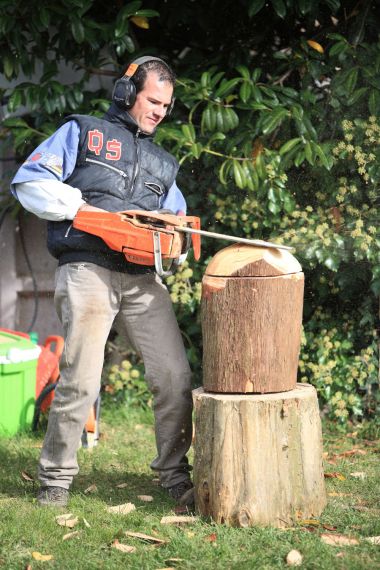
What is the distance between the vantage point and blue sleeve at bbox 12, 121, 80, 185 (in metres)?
3.68

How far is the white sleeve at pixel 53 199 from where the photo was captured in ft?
11.9

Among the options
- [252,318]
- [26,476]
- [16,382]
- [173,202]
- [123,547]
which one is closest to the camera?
[123,547]

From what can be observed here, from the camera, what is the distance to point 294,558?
307 centimetres

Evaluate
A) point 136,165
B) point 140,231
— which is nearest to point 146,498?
point 140,231

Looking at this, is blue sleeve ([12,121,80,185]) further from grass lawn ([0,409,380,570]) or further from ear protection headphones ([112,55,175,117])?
grass lawn ([0,409,380,570])

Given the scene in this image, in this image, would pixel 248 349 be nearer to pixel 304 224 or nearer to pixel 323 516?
pixel 323 516

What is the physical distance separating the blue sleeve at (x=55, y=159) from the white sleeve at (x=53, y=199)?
4cm

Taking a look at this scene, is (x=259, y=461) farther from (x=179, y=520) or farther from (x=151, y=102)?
(x=151, y=102)

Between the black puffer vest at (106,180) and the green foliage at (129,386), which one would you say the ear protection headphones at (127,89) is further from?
the green foliage at (129,386)

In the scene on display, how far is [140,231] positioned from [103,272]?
0.33m

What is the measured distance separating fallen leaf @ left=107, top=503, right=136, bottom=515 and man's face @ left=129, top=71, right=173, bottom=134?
167 cm

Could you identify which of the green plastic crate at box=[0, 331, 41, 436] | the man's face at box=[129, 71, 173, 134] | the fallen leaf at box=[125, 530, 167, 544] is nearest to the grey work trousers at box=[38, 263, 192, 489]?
the fallen leaf at box=[125, 530, 167, 544]

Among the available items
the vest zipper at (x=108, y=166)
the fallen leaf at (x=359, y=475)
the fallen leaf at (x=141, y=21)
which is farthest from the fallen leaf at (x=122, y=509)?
the fallen leaf at (x=141, y=21)

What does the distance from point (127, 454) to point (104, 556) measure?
1.66m
